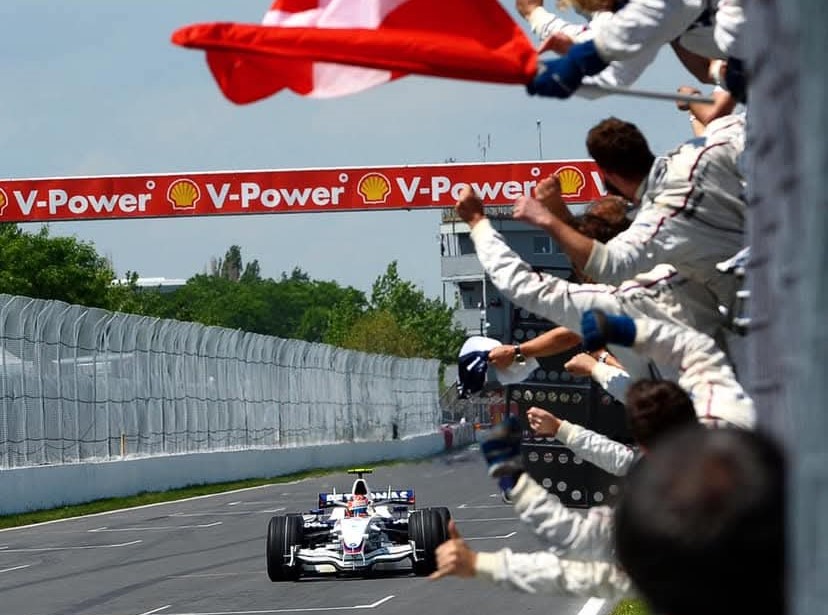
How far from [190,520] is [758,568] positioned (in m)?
29.1

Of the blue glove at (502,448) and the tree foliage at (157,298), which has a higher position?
the tree foliage at (157,298)

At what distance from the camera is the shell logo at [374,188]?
44938 mm

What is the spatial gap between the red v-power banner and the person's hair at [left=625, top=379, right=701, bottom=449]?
132 ft

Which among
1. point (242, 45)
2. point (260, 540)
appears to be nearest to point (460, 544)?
point (242, 45)

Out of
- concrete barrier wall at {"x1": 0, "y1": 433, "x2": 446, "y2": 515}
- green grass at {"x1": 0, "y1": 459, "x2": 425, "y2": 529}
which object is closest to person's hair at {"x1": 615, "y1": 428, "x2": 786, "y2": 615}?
green grass at {"x1": 0, "y1": 459, "x2": 425, "y2": 529}

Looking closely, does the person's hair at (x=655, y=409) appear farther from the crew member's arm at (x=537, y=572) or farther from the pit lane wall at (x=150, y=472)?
the pit lane wall at (x=150, y=472)

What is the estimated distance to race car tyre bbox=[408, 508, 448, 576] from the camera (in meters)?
17.4

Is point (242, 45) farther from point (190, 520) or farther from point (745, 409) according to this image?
point (190, 520)

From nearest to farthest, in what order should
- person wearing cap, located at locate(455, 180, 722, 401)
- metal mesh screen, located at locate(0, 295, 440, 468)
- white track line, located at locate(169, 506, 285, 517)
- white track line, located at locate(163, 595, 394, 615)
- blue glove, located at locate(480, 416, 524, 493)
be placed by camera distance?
blue glove, located at locate(480, 416, 524, 493)
person wearing cap, located at locate(455, 180, 722, 401)
white track line, located at locate(163, 595, 394, 615)
white track line, located at locate(169, 506, 285, 517)
metal mesh screen, located at locate(0, 295, 440, 468)

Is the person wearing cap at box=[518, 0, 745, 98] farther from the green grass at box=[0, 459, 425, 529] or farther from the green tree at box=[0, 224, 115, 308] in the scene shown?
the green tree at box=[0, 224, 115, 308]

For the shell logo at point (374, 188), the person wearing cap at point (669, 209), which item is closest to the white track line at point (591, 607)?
the person wearing cap at point (669, 209)

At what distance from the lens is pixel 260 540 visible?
25.2 meters

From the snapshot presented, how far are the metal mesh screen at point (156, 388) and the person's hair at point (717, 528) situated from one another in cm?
3093

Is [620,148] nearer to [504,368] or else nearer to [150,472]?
[504,368]
